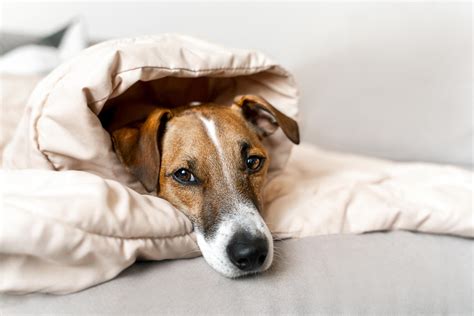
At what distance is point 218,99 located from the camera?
1870mm

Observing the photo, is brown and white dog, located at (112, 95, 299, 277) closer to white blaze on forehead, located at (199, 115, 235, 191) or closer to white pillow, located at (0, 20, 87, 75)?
white blaze on forehead, located at (199, 115, 235, 191)

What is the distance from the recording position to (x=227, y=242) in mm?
1138

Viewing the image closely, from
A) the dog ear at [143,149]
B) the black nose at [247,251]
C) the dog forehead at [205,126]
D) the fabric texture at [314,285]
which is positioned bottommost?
the fabric texture at [314,285]

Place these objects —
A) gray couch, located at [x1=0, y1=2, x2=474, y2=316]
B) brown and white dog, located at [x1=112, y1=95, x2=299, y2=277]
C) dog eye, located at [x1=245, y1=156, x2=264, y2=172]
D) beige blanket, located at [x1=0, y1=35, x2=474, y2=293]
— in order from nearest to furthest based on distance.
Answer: beige blanket, located at [x1=0, y1=35, x2=474, y2=293] < gray couch, located at [x1=0, y1=2, x2=474, y2=316] < brown and white dog, located at [x1=112, y1=95, x2=299, y2=277] < dog eye, located at [x1=245, y1=156, x2=264, y2=172]

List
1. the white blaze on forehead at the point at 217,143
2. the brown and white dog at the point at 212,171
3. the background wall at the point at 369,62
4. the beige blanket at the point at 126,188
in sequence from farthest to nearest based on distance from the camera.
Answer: the background wall at the point at 369,62 < the white blaze on forehead at the point at 217,143 < the brown and white dog at the point at 212,171 < the beige blanket at the point at 126,188

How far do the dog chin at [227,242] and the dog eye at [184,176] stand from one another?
18 cm

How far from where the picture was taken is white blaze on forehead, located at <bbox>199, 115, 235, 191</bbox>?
1.32 m

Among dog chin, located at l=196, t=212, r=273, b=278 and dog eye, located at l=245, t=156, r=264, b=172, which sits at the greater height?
dog eye, located at l=245, t=156, r=264, b=172

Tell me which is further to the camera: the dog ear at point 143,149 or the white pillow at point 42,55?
the white pillow at point 42,55

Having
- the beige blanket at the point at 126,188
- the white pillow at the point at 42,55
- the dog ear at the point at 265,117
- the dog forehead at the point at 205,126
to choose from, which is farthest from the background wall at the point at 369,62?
the dog forehead at the point at 205,126

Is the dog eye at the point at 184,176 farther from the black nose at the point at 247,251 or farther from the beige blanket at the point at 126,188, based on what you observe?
the black nose at the point at 247,251

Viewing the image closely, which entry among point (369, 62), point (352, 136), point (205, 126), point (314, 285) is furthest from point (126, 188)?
point (369, 62)

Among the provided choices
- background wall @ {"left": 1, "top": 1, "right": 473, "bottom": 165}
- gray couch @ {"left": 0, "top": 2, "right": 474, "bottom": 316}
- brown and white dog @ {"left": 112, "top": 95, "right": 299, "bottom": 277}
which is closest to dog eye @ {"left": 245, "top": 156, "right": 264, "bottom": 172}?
brown and white dog @ {"left": 112, "top": 95, "right": 299, "bottom": 277}

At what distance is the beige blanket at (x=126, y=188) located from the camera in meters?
0.92
